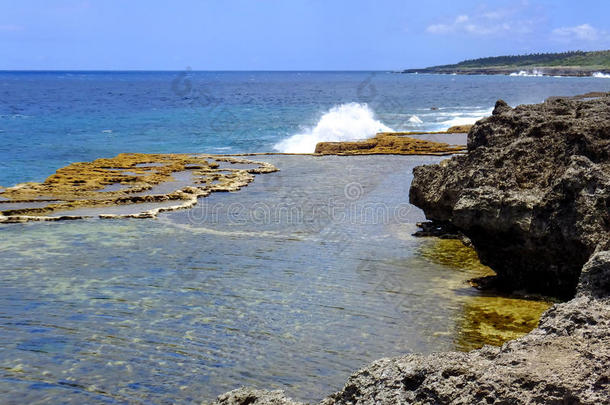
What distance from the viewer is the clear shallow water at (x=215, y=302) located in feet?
28.1

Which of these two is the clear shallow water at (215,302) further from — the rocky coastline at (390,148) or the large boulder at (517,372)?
the rocky coastline at (390,148)

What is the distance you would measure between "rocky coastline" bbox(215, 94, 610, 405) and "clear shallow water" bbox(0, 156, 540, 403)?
50.6 inches

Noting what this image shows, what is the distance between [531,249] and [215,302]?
5269mm

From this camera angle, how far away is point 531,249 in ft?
36.1

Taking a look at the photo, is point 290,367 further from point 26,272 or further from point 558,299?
point 26,272

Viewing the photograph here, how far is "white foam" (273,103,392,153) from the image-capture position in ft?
142

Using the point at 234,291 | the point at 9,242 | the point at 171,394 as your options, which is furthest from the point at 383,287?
the point at 9,242

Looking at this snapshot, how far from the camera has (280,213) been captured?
19.5 meters

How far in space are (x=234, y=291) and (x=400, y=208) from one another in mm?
8910

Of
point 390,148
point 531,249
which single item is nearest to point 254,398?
point 531,249

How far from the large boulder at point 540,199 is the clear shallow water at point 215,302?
1.10 metres

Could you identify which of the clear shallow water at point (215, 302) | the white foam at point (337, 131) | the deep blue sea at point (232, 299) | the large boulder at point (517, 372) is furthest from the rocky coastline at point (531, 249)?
the white foam at point (337, 131)

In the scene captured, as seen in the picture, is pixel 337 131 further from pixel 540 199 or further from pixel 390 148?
pixel 540 199

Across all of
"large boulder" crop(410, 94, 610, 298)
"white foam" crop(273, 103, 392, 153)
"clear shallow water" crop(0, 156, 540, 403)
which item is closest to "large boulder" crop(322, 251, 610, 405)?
"clear shallow water" crop(0, 156, 540, 403)
